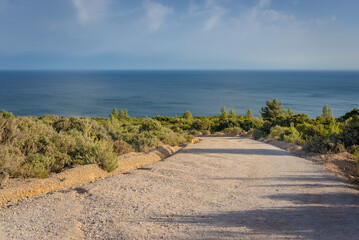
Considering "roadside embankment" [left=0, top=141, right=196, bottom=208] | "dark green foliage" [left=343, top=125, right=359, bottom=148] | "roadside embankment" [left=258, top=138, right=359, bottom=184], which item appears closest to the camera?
"roadside embankment" [left=0, top=141, right=196, bottom=208]

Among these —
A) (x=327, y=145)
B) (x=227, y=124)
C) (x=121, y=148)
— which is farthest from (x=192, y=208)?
(x=227, y=124)

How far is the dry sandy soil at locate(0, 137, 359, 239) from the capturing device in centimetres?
429

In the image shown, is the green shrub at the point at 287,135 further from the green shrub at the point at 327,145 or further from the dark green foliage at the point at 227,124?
the dark green foliage at the point at 227,124

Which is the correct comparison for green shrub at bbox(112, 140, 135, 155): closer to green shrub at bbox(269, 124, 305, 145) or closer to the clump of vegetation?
the clump of vegetation

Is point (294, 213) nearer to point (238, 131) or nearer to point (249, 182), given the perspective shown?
point (249, 182)

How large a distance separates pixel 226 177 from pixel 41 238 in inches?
195

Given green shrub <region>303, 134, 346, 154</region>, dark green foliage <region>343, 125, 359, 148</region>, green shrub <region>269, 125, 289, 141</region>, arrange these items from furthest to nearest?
1. green shrub <region>269, 125, 289, 141</region>
2. dark green foliage <region>343, 125, 359, 148</region>
3. green shrub <region>303, 134, 346, 154</region>

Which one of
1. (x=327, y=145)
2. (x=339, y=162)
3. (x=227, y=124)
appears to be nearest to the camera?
(x=339, y=162)

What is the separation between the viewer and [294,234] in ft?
14.0

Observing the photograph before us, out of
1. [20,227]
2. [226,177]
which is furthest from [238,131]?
[20,227]

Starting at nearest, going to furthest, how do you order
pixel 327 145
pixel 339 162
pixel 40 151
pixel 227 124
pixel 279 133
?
pixel 40 151 → pixel 339 162 → pixel 327 145 → pixel 279 133 → pixel 227 124

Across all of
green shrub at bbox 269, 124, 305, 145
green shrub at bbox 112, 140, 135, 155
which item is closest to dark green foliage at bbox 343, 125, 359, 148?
green shrub at bbox 269, 124, 305, 145

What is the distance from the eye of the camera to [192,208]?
5324 millimetres

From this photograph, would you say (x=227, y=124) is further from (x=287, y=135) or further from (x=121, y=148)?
(x=121, y=148)
